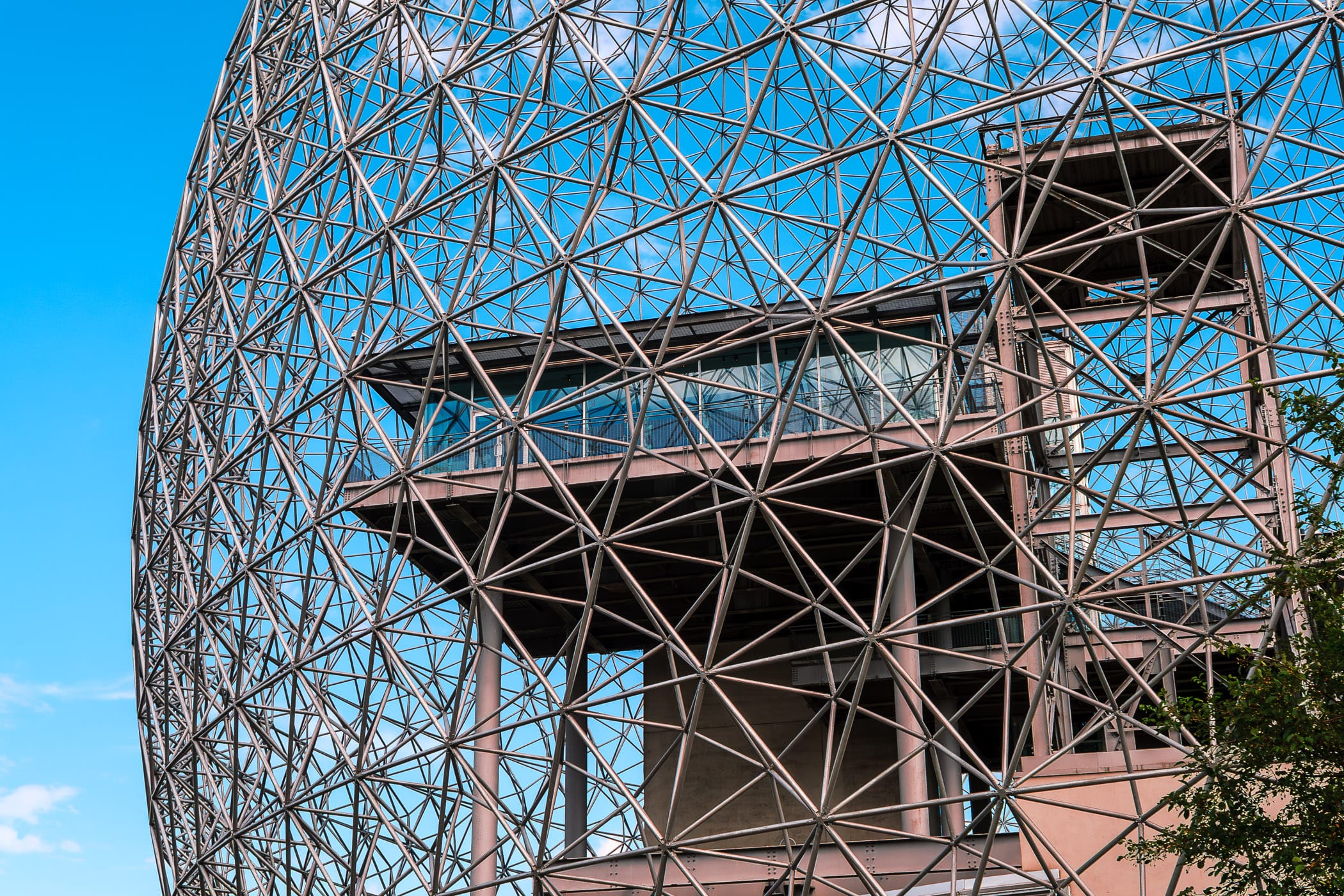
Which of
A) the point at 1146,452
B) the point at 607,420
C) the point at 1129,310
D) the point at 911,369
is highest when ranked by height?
the point at 911,369

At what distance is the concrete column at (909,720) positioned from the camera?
21031mm

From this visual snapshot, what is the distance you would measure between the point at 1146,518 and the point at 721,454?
6.81 metres

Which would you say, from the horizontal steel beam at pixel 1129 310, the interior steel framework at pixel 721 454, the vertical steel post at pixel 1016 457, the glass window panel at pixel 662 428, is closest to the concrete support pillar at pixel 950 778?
the interior steel framework at pixel 721 454

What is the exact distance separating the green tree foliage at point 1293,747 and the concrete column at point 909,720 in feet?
24.4

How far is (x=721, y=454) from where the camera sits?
17953mm

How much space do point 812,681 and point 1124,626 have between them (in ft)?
17.7

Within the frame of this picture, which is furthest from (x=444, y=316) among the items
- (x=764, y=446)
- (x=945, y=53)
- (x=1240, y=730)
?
(x=945, y=53)

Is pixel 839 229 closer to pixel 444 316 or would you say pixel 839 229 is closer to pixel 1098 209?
pixel 444 316

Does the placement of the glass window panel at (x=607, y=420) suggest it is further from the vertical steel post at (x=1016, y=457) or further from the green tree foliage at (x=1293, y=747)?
the green tree foliage at (x=1293, y=747)

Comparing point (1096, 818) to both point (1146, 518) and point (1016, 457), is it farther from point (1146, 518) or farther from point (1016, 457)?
point (1016, 457)

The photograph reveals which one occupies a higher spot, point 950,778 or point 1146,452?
point 1146,452

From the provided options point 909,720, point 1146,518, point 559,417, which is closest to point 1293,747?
point 1146,518

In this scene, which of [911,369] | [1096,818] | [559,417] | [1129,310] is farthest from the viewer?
[559,417]

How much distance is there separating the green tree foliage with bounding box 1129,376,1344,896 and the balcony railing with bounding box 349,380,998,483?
10492 millimetres
